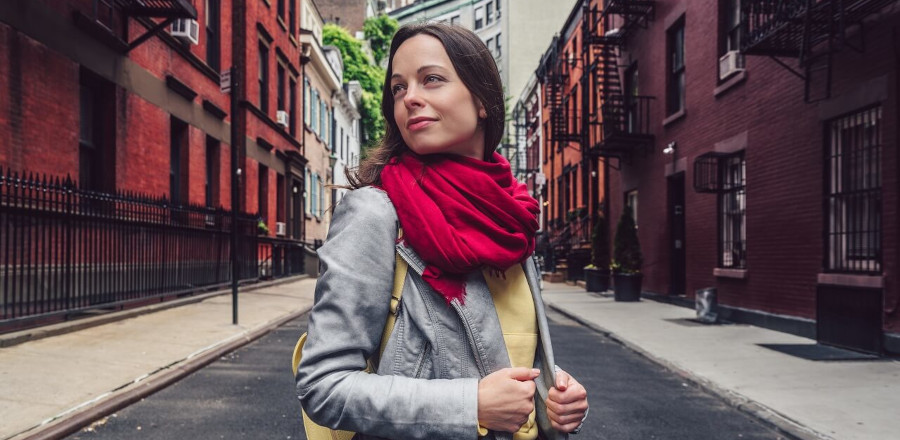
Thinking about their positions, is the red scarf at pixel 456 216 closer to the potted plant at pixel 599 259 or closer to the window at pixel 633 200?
the window at pixel 633 200

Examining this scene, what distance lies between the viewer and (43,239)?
319 inches

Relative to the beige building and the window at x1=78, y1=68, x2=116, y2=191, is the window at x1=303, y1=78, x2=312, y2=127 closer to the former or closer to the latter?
the beige building

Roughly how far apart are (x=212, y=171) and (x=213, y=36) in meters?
3.49

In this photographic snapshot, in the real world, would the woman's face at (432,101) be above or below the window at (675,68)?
below

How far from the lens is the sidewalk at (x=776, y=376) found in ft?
17.4

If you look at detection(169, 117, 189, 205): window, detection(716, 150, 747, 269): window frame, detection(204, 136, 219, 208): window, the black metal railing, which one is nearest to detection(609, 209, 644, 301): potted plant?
detection(716, 150, 747, 269): window frame

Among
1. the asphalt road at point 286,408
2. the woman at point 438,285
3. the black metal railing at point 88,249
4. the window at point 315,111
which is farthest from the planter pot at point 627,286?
the window at point 315,111

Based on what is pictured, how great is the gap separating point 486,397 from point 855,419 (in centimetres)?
518

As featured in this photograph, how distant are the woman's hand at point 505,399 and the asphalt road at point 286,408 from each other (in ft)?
12.8

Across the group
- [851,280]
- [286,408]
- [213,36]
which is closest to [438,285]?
[286,408]

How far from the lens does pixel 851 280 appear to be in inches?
347

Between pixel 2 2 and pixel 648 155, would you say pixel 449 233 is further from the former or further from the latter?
pixel 648 155

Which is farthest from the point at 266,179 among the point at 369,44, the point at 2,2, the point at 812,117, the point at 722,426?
the point at 369,44

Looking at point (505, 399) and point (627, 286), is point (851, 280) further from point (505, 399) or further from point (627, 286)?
point (505, 399)
